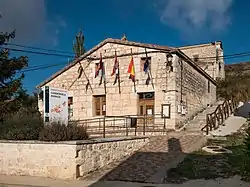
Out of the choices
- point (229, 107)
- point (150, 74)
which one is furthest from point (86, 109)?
point (229, 107)

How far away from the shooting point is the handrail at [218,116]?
1909 centimetres

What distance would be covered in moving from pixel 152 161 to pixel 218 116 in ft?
35.2

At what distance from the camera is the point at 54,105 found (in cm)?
1329

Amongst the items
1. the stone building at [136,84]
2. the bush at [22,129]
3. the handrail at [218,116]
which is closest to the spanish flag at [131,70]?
the stone building at [136,84]

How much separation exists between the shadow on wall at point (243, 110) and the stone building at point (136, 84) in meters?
3.15

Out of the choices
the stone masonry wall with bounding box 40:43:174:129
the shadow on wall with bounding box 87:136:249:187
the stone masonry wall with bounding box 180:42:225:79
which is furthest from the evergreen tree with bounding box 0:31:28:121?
the stone masonry wall with bounding box 180:42:225:79

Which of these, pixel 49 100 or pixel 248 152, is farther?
pixel 49 100

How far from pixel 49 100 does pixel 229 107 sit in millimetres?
17338

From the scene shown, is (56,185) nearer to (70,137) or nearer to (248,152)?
(70,137)

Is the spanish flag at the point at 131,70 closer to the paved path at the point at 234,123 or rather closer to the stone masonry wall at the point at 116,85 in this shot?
the stone masonry wall at the point at 116,85

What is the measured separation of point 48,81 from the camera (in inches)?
1045

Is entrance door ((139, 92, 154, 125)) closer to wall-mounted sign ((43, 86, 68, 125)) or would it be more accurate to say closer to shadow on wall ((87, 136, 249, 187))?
shadow on wall ((87, 136, 249, 187))

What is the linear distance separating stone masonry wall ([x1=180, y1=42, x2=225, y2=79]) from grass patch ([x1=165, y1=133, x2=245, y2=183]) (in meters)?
25.9

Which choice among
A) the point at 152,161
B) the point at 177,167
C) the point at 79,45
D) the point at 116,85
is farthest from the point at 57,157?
the point at 79,45
